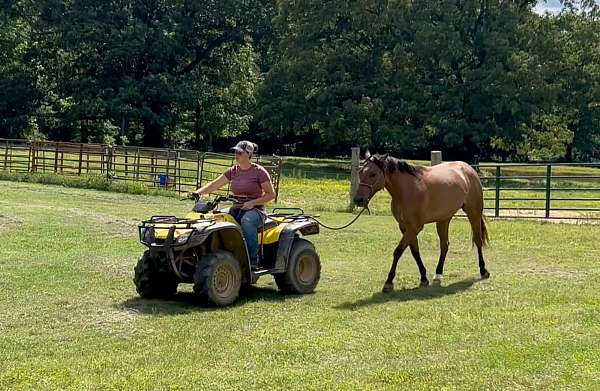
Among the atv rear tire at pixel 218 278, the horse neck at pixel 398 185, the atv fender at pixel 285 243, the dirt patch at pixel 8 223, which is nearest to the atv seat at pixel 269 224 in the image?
the atv fender at pixel 285 243

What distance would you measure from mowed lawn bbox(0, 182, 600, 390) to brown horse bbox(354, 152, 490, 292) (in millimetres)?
472

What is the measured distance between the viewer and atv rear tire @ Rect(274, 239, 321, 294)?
9109 mm

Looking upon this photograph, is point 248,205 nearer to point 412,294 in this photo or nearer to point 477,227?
point 412,294

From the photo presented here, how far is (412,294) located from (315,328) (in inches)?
89.6

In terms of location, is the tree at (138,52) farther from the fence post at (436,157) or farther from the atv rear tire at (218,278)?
the atv rear tire at (218,278)

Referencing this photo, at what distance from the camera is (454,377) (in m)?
5.68

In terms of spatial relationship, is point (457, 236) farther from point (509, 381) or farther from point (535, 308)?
point (509, 381)

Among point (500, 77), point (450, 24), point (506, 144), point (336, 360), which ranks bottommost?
point (336, 360)

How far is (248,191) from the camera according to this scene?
8.73 m

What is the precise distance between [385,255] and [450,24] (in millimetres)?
26663

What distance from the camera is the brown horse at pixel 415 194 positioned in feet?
31.1

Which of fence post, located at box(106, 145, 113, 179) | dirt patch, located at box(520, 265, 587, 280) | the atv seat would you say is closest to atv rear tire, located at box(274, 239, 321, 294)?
the atv seat

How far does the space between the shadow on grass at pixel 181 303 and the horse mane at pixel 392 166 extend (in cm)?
189

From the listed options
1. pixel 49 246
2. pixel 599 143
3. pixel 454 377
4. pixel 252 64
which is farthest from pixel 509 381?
pixel 599 143
